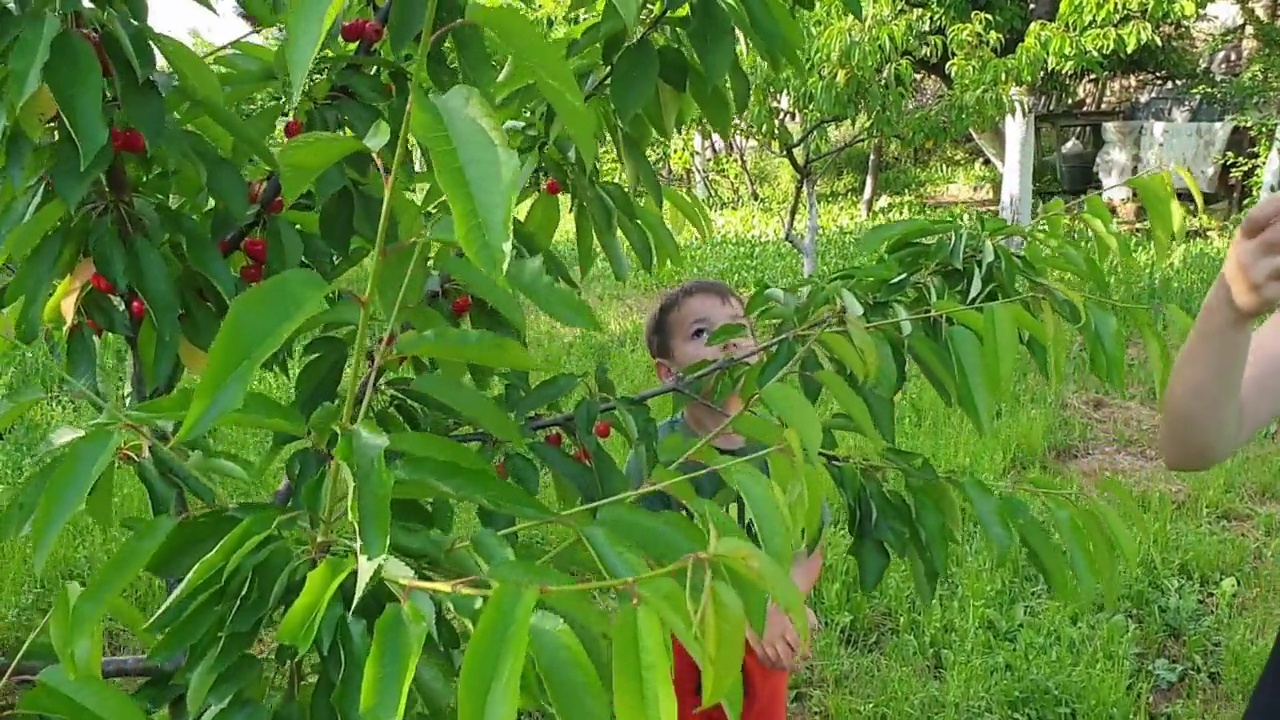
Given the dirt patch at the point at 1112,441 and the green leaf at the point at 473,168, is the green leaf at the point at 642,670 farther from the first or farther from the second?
the dirt patch at the point at 1112,441

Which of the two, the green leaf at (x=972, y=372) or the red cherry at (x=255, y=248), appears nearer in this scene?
the green leaf at (x=972, y=372)

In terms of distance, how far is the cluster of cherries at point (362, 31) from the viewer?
1093mm

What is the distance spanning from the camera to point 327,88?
3.60 feet

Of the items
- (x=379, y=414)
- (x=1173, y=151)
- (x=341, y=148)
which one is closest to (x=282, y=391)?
(x=379, y=414)

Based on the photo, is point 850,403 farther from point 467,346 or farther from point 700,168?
point 700,168

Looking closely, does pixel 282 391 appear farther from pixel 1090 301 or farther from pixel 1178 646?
pixel 1090 301

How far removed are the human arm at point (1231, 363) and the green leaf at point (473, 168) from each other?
0.68m

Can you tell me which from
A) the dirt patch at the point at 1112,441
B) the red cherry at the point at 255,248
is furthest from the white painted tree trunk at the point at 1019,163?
the red cherry at the point at 255,248

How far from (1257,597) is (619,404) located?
244 centimetres

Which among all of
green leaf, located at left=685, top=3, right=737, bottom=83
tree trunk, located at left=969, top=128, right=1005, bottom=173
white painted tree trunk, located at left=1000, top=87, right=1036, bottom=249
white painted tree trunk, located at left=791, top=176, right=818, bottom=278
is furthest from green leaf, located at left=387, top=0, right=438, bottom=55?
tree trunk, located at left=969, top=128, right=1005, bottom=173


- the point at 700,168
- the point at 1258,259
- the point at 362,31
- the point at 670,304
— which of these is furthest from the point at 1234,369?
the point at 700,168

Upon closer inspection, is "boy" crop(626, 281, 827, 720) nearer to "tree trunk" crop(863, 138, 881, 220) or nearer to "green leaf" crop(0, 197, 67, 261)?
"green leaf" crop(0, 197, 67, 261)

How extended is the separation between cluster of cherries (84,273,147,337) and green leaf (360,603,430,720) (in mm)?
595

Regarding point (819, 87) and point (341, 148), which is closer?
point (341, 148)
